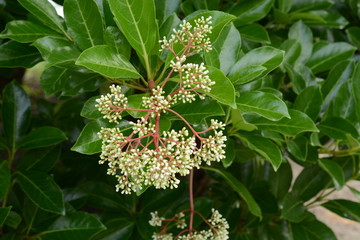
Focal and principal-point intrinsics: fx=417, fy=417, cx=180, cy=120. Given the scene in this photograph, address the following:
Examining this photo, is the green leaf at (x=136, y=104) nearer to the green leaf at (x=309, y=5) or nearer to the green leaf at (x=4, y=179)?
the green leaf at (x=4, y=179)

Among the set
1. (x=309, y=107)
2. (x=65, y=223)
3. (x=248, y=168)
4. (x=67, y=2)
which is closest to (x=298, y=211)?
(x=248, y=168)

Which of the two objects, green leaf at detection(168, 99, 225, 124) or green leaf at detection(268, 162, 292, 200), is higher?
green leaf at detection(168, 99, 225, 124)

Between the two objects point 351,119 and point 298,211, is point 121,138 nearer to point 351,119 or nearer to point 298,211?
point 351,119

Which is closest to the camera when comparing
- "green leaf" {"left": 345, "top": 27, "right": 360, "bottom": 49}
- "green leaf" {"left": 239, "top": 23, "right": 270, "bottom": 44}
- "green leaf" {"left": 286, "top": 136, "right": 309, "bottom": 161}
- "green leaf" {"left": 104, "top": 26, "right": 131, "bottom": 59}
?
"green leaf" {"left": 104, "top": 26, "right": 131, "bottom": 59}

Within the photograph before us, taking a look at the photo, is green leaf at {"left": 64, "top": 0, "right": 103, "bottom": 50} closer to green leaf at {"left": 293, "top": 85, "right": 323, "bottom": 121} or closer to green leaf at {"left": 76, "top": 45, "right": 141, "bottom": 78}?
green leaf at {"left": 76, "top": 45, "right": 141, "bottom": 78}

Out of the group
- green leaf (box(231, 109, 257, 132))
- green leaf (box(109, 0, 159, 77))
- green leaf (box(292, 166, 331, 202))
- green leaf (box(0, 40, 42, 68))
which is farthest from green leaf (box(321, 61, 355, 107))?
green leaf (box(0, 40, 42, 68))

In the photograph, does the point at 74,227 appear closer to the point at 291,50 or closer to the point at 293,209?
the point at 293,209
